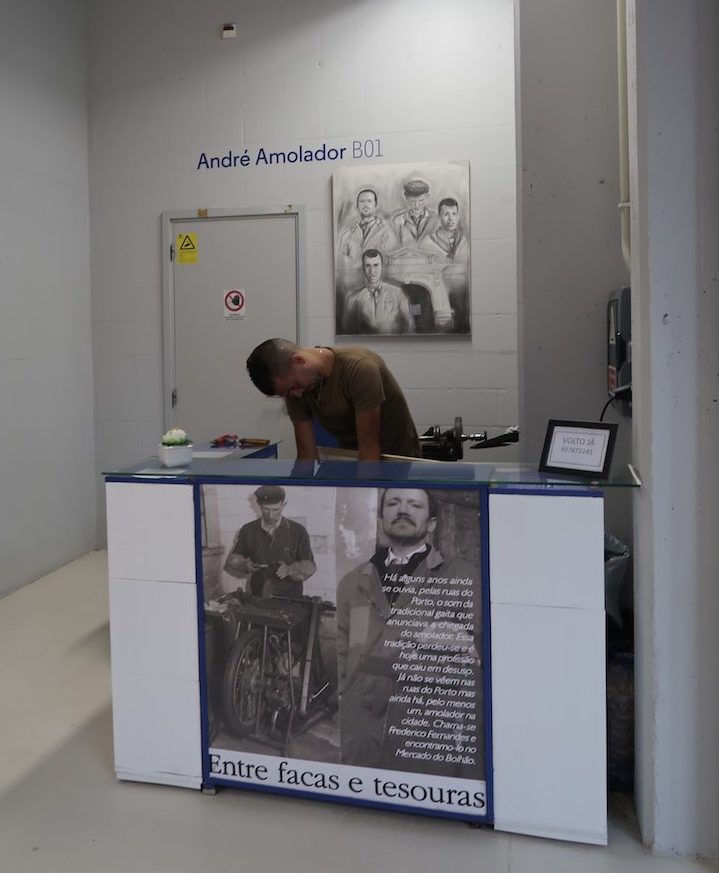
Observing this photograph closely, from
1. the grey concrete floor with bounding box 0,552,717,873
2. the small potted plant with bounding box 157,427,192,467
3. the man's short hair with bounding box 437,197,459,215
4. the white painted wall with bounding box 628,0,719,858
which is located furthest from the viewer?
the man's short hair with bounding box 437,197,459,215

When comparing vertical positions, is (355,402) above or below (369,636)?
above

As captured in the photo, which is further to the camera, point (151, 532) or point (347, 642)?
point (151, 532)

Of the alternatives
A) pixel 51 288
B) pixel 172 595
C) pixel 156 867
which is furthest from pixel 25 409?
pixel 156 867

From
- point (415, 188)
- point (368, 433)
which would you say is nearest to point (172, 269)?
point (415, 188)

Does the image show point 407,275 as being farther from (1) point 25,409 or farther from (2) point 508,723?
(2) point 508,723

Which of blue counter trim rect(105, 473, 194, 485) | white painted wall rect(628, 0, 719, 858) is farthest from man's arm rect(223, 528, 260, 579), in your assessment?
white painted wall rect(628, 0, 719, 858)

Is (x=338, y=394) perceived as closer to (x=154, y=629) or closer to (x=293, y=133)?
(x=154, y=629)

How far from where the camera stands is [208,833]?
6.55 ft

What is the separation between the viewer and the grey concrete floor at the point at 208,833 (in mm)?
1861

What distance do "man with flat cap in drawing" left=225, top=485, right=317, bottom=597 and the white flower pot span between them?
33 cm

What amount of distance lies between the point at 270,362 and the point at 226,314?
2.01 m

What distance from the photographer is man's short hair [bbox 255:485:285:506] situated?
6.79ft

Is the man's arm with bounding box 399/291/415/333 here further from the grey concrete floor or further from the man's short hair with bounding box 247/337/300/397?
the grey concrete floor

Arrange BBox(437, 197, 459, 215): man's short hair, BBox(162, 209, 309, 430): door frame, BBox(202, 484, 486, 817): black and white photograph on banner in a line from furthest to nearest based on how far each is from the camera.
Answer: BBox(162, 209, 309, 430): door frame
BBox(437, 197, 459, 215): man's short hair
BBox(202, 484, 486, 817): black and white photograph on banner
